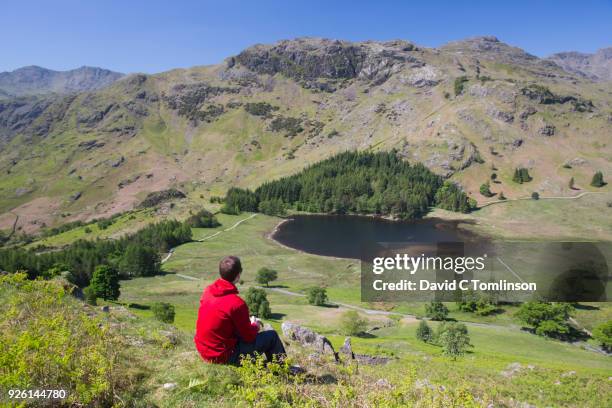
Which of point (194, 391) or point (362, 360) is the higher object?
point (194, 391)

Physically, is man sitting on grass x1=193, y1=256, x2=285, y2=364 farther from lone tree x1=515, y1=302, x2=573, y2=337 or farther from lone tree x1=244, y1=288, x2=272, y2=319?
lone tree x1=515, y1=302, x2=573, y2=337

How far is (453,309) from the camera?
75.1 metres

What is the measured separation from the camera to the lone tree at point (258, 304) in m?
69.8

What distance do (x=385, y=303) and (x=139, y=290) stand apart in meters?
63.7

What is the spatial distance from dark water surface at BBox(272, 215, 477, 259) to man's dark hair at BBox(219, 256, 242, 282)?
387ft

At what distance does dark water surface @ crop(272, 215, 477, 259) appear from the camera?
5502 inches

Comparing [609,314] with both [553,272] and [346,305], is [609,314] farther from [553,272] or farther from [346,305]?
[346,305]

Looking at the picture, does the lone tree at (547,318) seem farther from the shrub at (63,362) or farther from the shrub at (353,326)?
the shrub at (63,362)

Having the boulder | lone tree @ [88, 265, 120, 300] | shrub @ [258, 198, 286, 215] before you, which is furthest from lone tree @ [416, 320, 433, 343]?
shrub @ [258, 198, 286, 215]

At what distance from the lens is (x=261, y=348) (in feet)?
38.4

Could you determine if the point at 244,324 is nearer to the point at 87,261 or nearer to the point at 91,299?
the point at 91,299

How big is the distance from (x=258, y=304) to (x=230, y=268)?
208ft

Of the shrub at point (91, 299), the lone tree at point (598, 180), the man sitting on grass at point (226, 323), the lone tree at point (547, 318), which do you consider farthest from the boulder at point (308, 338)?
the lone tree at point (598, 180)

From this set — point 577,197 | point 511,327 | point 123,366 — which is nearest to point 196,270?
point 511,327
